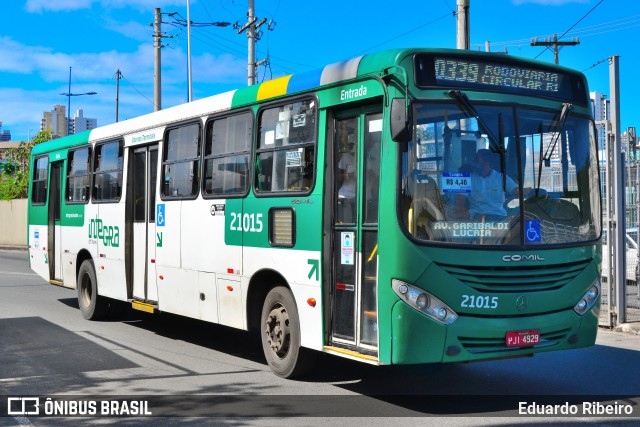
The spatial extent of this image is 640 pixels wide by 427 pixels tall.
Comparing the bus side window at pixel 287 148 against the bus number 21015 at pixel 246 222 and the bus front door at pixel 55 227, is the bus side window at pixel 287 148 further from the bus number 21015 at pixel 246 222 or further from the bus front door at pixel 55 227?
the bus front door at pixel 55 227

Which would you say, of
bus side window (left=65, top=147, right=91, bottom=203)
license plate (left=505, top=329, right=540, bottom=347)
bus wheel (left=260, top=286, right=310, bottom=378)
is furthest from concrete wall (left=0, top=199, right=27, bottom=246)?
license plate (left=505, top=329, right=540, bottom=347)

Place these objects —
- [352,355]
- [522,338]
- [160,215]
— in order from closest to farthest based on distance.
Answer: [522,338], [352,355], [160,215]

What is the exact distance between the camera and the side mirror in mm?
6676

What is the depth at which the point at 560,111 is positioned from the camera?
7.67 m

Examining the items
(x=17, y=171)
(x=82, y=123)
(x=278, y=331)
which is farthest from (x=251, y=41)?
(x=82, y=123)

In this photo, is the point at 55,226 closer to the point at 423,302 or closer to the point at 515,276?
the point at 423,302

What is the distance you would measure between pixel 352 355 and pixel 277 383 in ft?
4.75

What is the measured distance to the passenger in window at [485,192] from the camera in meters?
6.98

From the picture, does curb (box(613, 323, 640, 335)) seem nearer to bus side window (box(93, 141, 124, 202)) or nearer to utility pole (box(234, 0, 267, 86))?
bus side window (box(93, 141, 124, 202))

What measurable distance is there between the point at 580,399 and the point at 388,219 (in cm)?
268

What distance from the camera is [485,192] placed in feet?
23.1

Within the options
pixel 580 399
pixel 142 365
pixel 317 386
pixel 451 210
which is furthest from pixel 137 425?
pixel 580 399

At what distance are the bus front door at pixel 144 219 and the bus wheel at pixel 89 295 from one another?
64.6 inches

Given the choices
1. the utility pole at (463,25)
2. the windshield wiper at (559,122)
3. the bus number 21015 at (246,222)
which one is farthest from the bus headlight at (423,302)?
the utility pole at (463,25)
